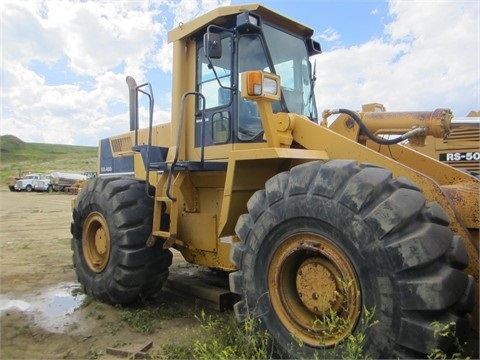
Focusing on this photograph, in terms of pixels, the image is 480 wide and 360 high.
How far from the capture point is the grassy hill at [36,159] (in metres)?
56.9

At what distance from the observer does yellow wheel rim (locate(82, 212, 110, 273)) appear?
5316mm

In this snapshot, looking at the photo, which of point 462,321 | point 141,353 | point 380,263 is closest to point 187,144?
point 141,353

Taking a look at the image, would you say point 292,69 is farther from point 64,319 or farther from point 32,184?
point 32,184

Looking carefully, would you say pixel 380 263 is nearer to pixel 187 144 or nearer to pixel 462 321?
pixel 462 321

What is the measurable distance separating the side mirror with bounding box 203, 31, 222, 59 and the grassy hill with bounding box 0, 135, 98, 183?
51.3m

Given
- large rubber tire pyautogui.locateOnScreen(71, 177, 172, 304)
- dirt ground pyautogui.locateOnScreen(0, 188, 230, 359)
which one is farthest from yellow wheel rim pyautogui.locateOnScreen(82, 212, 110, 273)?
dirt ground pyautogui.locateOnScreen(0, 188, 230, 359)

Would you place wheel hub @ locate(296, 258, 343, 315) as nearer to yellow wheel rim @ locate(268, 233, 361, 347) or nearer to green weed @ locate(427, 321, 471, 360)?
yellow wheel rim @ locate(268, 233, 361, 347)

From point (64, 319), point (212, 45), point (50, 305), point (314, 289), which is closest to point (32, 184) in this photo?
point (50, 305)

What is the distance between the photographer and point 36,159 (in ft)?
240

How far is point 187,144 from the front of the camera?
5.24 meters

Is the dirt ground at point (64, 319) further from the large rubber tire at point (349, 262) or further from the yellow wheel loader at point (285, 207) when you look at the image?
the large rubber tire at point (349, 262)

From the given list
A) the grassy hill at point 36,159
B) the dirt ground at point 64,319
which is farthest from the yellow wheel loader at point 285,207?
the grassy hill at point 36,159

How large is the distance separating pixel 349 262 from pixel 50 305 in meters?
4.05

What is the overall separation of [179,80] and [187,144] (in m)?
0.77
